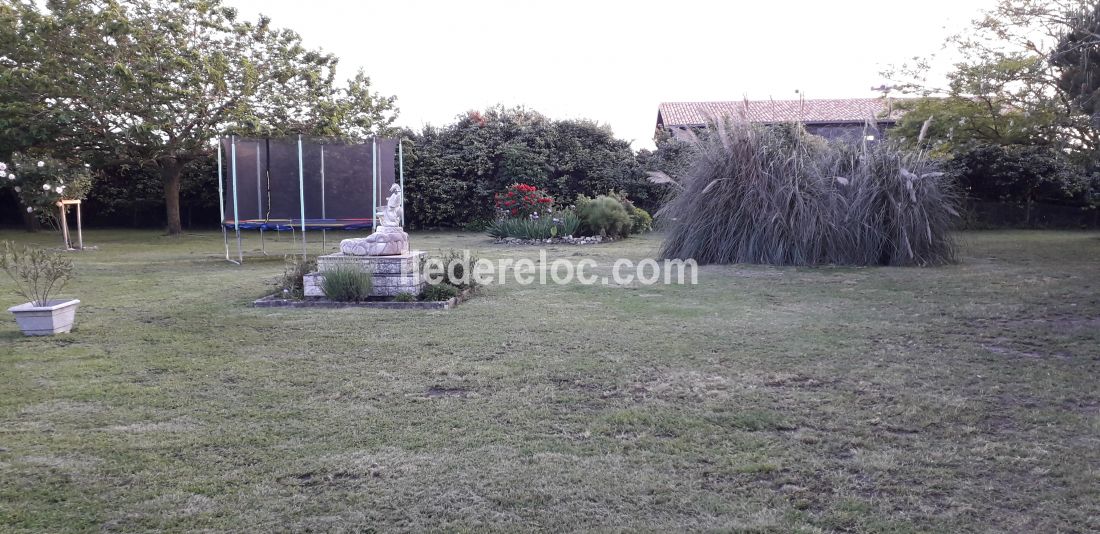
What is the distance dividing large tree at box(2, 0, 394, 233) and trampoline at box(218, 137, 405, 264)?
3.63 m

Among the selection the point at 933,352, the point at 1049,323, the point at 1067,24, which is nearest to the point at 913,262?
the point at 1067,24

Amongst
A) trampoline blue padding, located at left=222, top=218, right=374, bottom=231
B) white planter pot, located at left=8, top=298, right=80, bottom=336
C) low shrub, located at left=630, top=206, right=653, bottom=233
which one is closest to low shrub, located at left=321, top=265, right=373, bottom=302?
white planter pot, located at left=8, top=298, right=80, bottom=336

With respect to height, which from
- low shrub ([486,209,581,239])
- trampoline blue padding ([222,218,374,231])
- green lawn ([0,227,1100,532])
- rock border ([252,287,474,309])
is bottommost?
green lawn ([0,227,1100,532])

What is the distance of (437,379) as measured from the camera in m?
4.09

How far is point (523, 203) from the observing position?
1606 centimetres

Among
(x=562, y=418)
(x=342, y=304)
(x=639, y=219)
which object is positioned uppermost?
(x=639, y=219)

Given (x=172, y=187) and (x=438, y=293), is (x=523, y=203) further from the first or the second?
(x=438, y=293)

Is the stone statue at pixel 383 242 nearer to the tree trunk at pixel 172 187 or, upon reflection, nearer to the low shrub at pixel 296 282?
the low shrub at pixel 296 282

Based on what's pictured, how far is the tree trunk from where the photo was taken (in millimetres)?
16500

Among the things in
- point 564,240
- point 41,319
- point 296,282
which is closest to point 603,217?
point 564,240

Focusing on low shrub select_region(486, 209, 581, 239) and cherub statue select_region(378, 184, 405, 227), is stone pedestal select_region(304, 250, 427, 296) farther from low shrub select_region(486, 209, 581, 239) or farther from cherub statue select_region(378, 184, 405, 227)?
low shrub select_region(486, 209, 581, 239)

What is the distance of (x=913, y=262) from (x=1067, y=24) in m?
3.20

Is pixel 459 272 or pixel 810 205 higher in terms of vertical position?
pixel 810 205

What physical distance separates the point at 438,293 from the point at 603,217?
8317mm
